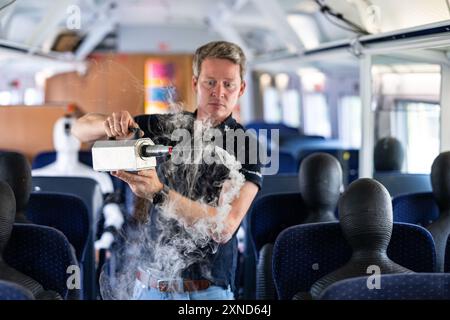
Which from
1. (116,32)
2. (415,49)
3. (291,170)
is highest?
(116,32)

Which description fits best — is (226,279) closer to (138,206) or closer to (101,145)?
(138,206)

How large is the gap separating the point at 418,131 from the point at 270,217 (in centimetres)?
110

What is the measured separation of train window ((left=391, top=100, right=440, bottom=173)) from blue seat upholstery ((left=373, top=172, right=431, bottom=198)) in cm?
4

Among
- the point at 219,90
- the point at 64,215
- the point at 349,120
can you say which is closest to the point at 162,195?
the point at 219,90

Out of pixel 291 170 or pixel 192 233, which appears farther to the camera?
pixel 291 170

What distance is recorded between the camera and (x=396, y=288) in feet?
6.18

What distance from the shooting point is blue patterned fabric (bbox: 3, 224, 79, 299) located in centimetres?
260

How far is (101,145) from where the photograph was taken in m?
1.95

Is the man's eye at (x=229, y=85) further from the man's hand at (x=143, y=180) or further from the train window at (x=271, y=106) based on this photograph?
the train window at (x=271, y=106)

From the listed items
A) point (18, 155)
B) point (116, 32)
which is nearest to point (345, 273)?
point (18, 155)

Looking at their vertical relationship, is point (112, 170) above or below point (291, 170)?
above

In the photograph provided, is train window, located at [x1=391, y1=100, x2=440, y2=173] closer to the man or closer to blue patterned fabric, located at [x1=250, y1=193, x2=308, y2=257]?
blue patterned fabric, located at [x1=250, y1=193, x2=308, y2=257]

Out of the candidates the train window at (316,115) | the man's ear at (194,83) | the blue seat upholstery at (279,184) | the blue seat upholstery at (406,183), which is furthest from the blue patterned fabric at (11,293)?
the train window at (316,115)
